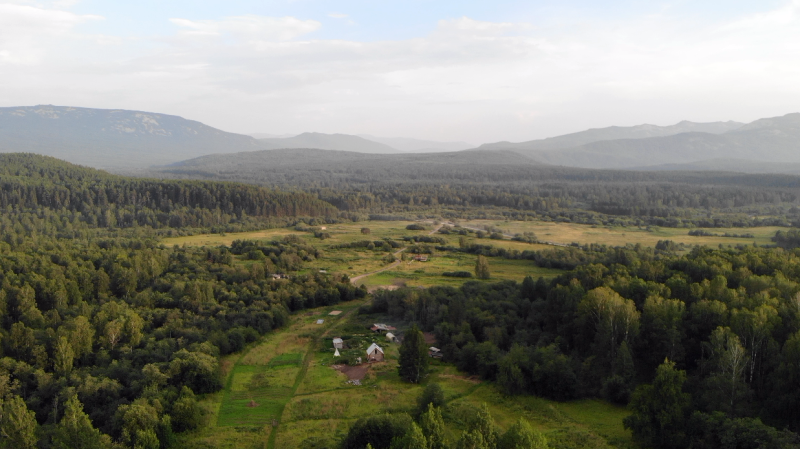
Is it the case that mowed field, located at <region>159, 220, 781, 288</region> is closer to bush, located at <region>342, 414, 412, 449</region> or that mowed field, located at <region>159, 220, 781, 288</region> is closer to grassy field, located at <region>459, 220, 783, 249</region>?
grassy field, located at <region>459, 220, 783, 249</region>

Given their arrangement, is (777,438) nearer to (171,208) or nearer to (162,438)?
(162,438)

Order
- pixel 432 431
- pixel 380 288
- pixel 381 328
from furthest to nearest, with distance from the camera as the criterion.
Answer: pixel 380 288
pixel 381 328
pixel 432 431

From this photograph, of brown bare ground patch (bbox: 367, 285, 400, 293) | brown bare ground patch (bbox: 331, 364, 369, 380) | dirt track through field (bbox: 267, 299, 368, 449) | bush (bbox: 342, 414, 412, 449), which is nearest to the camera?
bush (bbox: 342, 414, 412, 449)

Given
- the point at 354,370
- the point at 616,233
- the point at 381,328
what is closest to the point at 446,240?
the point at 616,233

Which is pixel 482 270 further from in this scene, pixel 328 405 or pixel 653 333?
pixel 328 405

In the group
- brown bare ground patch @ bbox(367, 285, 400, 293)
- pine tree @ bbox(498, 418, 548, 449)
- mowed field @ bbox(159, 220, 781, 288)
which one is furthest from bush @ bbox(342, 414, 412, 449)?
mowed field @ bbox(159, 220, 781, 288)
